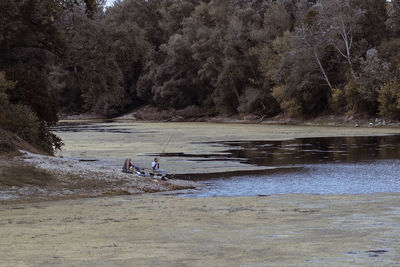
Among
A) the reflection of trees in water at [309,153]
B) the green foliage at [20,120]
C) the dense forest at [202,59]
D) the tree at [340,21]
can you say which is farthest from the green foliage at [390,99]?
the green foliage at [20,120]

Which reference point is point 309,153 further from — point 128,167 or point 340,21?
point 340,21

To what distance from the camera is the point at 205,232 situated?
37.0ft

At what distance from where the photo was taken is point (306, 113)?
8512 cm

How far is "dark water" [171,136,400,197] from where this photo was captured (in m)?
19.3

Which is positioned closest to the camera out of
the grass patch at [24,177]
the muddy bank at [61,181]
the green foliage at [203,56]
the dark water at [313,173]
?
the muddy bank at [61,181]

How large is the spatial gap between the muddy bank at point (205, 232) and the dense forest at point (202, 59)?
1108 cm

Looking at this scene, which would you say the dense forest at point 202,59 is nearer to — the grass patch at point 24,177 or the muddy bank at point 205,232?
the grass patch at point 24,177

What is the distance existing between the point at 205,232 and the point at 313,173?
13.4 metres

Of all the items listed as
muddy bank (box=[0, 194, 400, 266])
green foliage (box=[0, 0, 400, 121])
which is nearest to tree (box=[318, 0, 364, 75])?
green foliage (box=[0, 0, 400, 121])

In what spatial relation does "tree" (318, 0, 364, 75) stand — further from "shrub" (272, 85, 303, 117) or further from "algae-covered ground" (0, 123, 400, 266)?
"algae-covered ground" (0, 123, 400, 266)

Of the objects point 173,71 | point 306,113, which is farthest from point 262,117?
point 173,71

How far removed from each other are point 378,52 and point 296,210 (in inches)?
2541

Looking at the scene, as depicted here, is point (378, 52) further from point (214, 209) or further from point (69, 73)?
point (214, 209)

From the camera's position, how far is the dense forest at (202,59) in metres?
27.1
